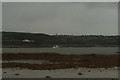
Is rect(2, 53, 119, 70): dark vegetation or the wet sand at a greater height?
the wet sand

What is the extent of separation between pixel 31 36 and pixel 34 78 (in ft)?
556

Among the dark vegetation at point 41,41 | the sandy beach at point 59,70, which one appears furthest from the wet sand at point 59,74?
the dark vegetation at point 41,41

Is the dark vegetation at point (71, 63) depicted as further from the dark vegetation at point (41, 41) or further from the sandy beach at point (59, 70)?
the dark vegetation at point (41, 41)

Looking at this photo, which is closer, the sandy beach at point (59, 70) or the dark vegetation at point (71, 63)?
the sandy beach at point (59, 70)

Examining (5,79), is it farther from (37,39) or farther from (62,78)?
(37,39)

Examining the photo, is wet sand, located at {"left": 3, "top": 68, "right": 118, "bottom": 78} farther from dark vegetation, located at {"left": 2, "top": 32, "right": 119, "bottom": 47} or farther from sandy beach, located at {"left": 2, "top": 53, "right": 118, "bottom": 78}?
dark vegetation, located at {"left": 2, "top": 32, "right": 119, "bottom": 47}

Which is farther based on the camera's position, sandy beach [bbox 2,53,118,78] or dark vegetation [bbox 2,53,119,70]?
dark vegetation [bbox 2,53,119,70]

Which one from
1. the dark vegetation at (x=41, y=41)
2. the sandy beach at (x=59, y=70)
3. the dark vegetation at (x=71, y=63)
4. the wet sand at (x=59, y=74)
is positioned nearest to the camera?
the wet sand at (x=59, y=74)

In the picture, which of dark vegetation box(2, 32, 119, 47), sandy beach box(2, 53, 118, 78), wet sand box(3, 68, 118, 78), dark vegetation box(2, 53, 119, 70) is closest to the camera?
wet sand box(3, 68, 118, 78)

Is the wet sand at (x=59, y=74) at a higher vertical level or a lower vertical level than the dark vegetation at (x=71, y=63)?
higher

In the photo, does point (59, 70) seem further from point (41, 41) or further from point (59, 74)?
point (41, 41)

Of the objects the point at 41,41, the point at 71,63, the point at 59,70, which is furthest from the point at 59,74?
the point at 41,41

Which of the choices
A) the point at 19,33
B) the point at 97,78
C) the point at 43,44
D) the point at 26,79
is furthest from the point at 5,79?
the point at 19,33

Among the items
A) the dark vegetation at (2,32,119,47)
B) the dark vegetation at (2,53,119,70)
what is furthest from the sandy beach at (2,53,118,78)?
the dark vegetation at (2,32,119,47)
